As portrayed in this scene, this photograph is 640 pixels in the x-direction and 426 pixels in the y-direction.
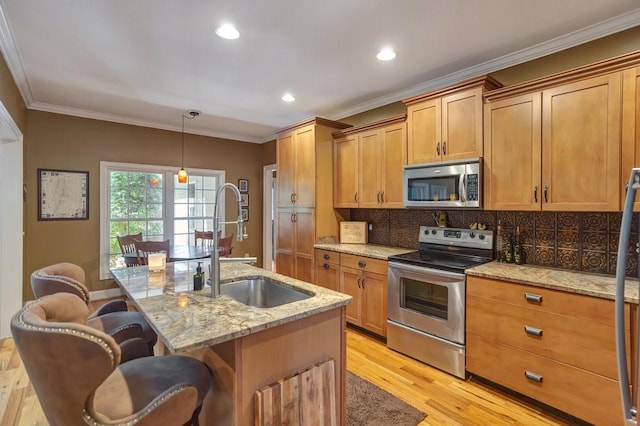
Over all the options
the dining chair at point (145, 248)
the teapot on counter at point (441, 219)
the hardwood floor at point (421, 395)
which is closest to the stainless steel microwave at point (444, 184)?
the teapot on counter at point (441, 219)

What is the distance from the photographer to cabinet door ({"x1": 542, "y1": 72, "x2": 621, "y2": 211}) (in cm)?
206

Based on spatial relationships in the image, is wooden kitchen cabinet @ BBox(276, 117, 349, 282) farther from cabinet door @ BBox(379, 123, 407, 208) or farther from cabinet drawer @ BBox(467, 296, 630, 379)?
cabinet drawer @ BBox(467, 296, 630, 379)

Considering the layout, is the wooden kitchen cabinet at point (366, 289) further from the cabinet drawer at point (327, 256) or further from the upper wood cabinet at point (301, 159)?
the upper wood cabinet at point (301, 159)

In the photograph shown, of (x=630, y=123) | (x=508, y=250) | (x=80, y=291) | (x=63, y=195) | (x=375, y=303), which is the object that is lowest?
(x=375, y=303)

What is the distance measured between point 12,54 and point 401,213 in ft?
13.1

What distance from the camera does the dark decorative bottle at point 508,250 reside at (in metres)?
2.70

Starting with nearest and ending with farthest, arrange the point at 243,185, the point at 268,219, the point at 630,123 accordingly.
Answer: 1. the point at 630,123
2. the point at 243,185
3. the point at 268,219

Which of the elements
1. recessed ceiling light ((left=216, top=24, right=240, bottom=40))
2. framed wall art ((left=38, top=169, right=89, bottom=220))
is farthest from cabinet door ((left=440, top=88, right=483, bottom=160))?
framed wall art ((left=38, top=169, right=89, bottom=220))

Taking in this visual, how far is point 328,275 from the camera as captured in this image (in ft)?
12.2

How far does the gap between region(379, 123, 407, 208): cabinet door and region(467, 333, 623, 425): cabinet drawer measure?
155 centimetres

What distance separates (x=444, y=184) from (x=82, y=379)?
2.81 metres

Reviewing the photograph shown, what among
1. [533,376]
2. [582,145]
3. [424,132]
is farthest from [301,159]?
[533,376]

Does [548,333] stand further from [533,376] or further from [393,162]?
[393,162]

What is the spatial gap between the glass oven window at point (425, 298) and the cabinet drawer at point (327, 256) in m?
0.91
